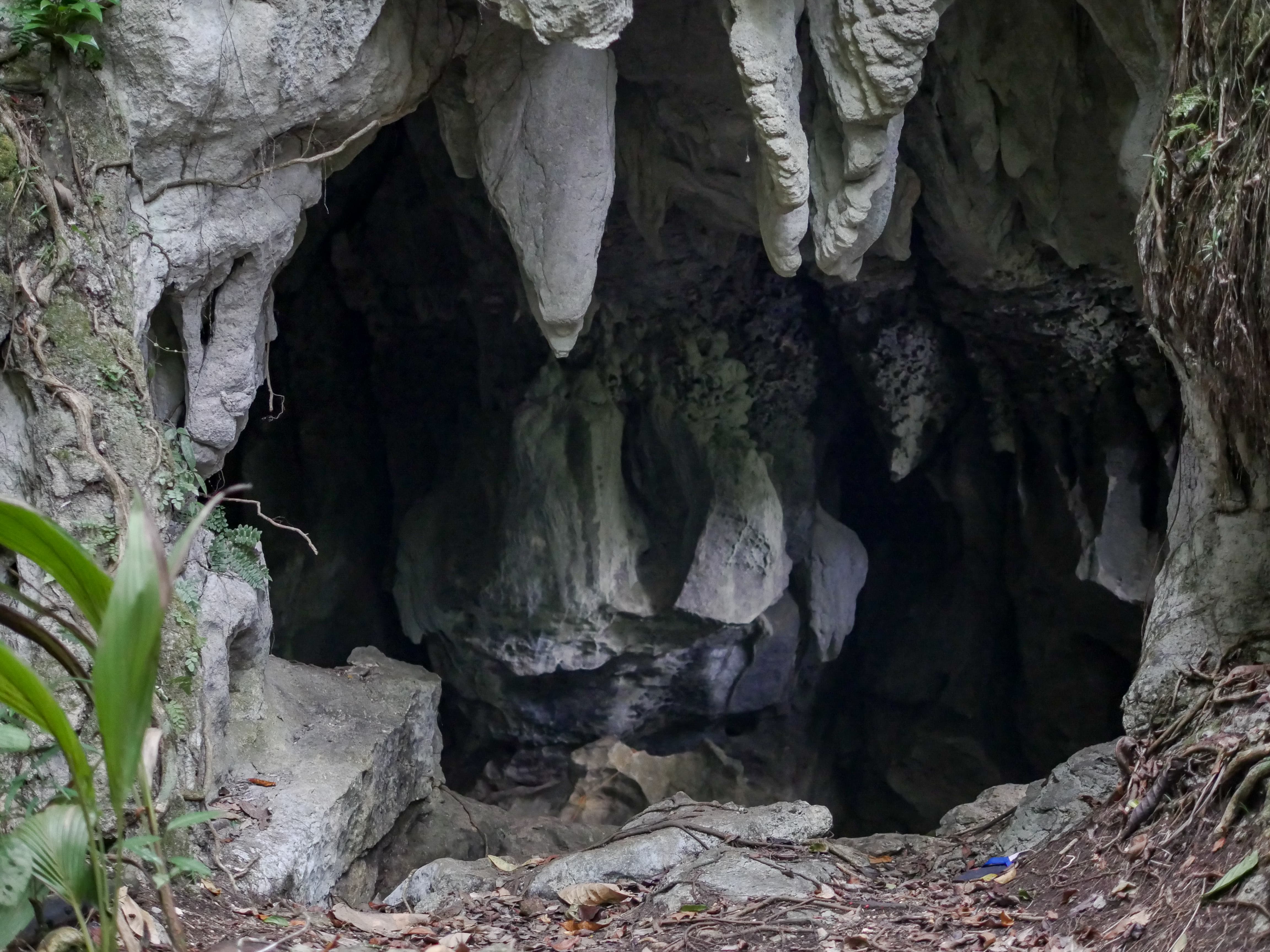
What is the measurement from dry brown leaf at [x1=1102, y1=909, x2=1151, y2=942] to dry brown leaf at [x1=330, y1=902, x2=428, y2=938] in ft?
6.40

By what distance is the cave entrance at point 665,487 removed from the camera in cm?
740

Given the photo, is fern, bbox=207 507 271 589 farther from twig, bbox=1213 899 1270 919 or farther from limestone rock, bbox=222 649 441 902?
twig, bbox=1213 899 1270 919

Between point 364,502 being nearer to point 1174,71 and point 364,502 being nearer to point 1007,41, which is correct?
point 1007,41

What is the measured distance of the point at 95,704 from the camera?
1871 mm

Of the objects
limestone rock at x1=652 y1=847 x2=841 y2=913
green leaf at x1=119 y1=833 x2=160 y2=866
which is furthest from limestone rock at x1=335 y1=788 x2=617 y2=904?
green leaf at x1=119 y1=833 x2=160 y2=866

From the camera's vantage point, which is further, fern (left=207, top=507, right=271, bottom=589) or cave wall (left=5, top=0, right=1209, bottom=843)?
fern (left=207, top=507, right=271, bottom=589)

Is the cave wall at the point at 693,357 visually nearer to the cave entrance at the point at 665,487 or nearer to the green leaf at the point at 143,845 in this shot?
the cave entrance at the point at 665,487

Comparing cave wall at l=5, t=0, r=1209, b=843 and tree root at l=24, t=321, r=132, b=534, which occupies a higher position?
cave wall at l=5, t=0, r=1209, b=843

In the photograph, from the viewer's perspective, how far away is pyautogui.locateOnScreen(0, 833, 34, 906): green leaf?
6.40 ft

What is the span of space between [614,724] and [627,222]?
353cm

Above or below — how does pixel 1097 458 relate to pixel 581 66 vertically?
below

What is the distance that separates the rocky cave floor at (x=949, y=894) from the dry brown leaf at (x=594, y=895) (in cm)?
2

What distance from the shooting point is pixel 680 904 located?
362cm

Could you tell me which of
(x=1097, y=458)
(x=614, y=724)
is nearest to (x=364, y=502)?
(x=614, y=724)
